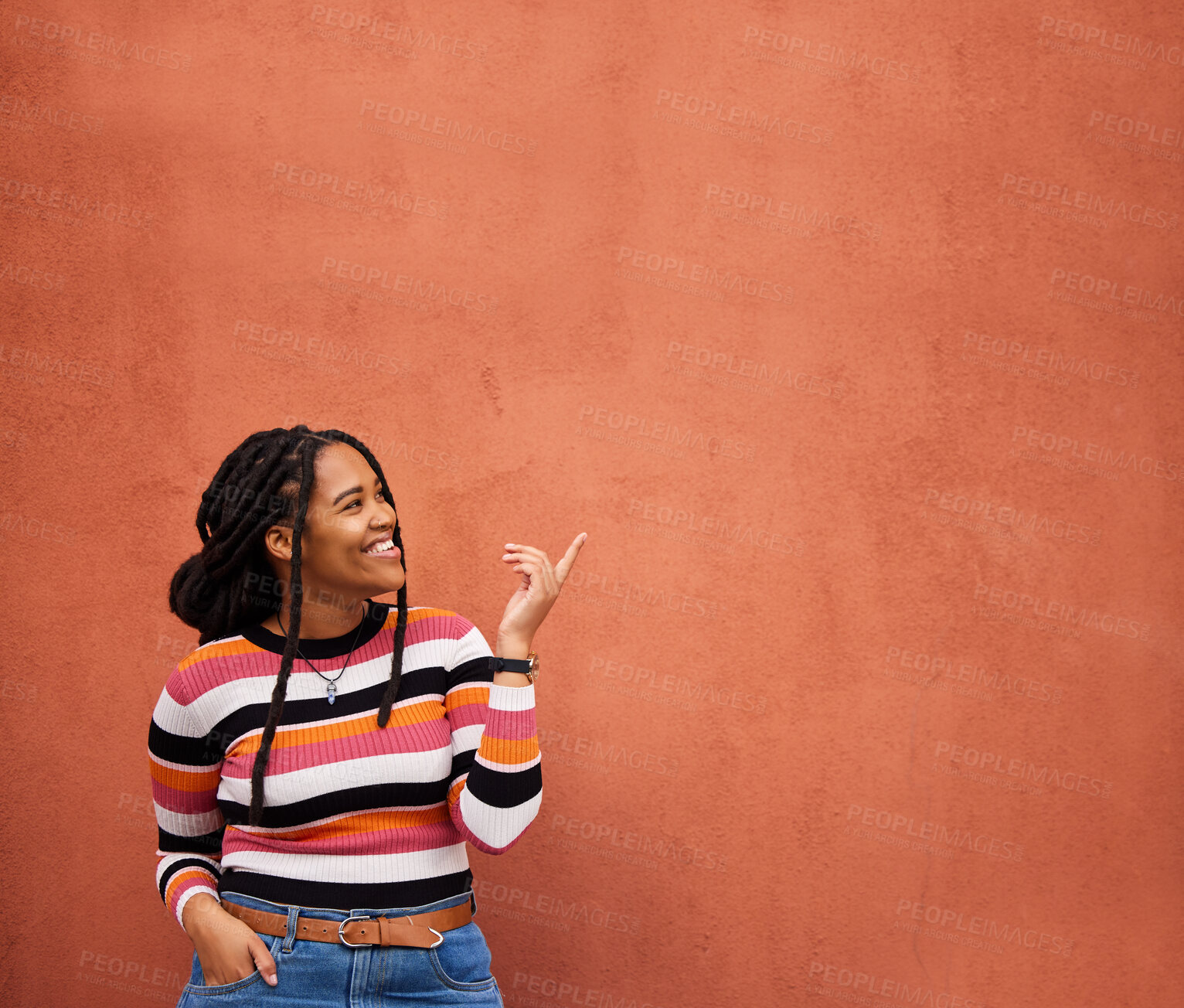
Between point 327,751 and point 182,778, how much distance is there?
1.07ft

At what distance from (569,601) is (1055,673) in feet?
4.75

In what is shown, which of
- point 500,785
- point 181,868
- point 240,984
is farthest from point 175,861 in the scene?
point 500,785

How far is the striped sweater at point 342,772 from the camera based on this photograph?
1.65 meters

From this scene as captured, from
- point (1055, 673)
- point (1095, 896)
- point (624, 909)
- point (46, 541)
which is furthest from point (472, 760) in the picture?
point (1095, 896)

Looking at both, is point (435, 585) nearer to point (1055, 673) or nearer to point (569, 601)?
point (569, 601)

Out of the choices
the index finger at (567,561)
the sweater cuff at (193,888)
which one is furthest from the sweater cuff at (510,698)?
the sweater cuff at (193,888)

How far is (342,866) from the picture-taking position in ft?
5.50

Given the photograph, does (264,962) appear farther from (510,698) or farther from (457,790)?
(510,698)

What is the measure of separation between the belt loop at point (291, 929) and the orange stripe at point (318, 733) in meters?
0.30

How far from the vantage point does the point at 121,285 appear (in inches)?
104

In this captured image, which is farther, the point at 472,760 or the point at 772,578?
the point at 772,578

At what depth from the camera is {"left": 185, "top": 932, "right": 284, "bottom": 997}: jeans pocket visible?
1.62m

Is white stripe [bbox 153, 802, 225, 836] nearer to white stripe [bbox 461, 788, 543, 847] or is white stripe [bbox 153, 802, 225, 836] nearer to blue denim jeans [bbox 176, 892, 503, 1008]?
blue denim jeans [bbox 176, 892, 503, 1008]

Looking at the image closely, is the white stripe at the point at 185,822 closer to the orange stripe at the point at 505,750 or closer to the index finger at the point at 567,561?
the orange stripe at the point at 505,750
